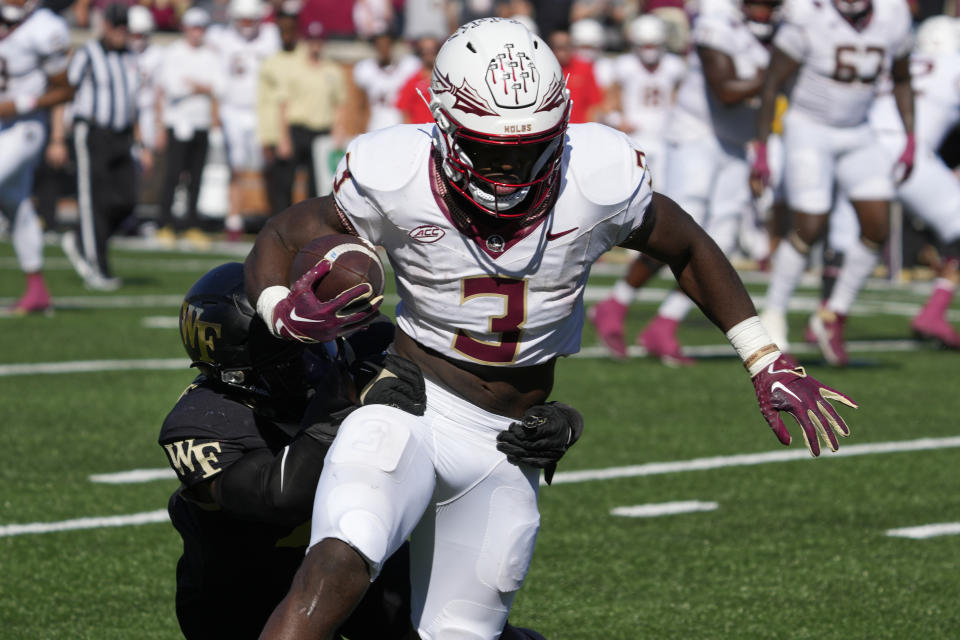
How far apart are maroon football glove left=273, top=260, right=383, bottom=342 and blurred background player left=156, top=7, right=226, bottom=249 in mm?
12482

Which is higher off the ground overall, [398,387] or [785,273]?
[398,387]

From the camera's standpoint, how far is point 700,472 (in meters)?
5.94

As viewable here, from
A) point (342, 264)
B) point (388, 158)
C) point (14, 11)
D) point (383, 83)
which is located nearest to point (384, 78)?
point (383, 83)

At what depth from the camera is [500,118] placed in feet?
10.1

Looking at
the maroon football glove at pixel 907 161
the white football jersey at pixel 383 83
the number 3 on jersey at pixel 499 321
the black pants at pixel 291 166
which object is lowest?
the black pants at pixel 291 166

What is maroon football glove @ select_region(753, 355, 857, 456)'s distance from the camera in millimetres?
3164

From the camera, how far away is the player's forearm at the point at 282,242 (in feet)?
10.5

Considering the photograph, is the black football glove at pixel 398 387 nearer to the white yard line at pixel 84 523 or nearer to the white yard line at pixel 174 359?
the white yard line at pixel 84 523

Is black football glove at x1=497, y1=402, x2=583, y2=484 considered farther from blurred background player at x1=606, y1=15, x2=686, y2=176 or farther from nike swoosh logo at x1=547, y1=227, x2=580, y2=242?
blurred background player at x1=606, y1=15, x2=686, y2=176

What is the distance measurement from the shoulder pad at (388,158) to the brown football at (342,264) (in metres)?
0.16

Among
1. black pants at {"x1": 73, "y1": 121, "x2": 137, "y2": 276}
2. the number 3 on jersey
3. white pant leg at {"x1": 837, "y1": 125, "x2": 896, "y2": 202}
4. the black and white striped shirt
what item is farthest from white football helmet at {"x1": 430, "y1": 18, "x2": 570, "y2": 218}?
the black and white striped shirt

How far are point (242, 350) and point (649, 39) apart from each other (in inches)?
446

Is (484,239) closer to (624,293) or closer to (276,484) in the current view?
(276,484)

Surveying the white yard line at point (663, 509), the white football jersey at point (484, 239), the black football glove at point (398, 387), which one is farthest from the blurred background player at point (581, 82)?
the black football glove at point (398, 387)
